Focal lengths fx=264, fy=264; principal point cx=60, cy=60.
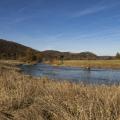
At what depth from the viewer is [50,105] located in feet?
17.4

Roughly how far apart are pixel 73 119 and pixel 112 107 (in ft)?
3.11

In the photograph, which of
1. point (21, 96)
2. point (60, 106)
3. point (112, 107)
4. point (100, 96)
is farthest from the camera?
point (21, 96)

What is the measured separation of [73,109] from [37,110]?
2.56 feet

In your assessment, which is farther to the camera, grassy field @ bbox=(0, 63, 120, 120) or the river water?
the river water

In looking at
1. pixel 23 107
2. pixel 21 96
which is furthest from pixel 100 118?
pixel 21 96

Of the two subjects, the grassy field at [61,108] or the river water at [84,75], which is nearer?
the grassy field at [61,108]

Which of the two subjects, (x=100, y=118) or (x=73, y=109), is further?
(x=73, y=109)

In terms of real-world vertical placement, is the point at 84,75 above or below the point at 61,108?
below

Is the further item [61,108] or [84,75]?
[84,75]

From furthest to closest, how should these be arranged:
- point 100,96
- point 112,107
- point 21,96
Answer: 1. point 21,96
2. point 100,96
3. point 112,107

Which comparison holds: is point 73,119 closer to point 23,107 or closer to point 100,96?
point 100,96

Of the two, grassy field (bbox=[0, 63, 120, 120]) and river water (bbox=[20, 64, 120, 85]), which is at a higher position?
grassy field (bbox=[0, 63, 120, 120])

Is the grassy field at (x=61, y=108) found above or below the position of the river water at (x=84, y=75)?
above

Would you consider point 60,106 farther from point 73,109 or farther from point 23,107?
point 23,107
